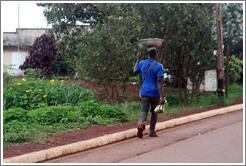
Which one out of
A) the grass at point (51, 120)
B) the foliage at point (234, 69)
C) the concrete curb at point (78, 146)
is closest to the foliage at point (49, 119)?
the grass at point (51, 120)

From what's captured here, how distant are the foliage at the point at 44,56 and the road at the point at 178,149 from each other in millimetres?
14736

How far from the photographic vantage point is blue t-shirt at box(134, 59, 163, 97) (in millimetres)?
8562

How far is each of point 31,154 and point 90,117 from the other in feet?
11.6

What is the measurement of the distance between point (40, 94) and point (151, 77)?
14.6ft

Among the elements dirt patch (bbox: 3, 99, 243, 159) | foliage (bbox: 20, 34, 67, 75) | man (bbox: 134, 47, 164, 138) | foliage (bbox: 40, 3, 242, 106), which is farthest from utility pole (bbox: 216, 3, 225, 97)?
foliage (bbox: 20, 34, 67, 75)

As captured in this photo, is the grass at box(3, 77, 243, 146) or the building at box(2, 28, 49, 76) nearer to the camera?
the grass at box(3, 77, 243, 146)

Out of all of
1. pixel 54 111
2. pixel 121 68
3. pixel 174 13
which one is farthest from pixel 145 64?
pixel 174 13

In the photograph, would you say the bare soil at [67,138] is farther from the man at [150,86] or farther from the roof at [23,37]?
the roof at [23,37]

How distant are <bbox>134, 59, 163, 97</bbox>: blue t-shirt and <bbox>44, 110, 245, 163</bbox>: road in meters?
1.03

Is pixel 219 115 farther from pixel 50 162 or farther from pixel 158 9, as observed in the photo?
pixel 50 162

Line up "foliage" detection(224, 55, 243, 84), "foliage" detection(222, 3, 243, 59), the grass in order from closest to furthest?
the grass
"foliage" detection(222, 3, 243, 59)
"foliage" detection(224, 55, 243, 84)

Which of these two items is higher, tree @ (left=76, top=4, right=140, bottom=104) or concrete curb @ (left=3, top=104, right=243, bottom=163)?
tree @ (left=76, top=4, right=140, bottom=104)

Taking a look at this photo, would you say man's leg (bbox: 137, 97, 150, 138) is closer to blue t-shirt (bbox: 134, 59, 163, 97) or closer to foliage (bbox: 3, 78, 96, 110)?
blue t-shirt (bbox: 134, 59, 163, 97)

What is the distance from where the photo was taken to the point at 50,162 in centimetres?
675
